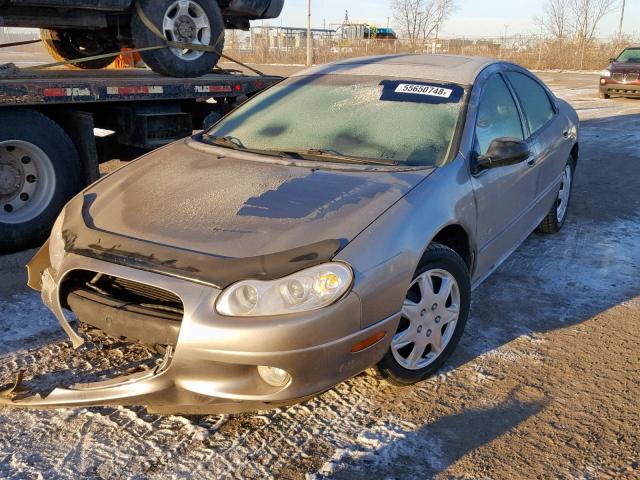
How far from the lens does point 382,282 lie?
258 cm

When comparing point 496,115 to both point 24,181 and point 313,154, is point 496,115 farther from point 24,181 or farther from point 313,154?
point 24,181

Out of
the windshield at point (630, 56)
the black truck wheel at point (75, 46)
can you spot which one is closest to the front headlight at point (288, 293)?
the black truck wheel at point (75, 46)

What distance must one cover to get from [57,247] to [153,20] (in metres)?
3.87

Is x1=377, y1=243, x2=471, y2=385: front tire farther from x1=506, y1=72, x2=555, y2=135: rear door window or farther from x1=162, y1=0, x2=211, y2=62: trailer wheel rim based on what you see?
x1=162, y1=0, x2=211, y2=62: trailer wheel rim

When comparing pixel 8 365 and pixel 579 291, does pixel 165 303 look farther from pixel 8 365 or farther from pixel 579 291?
pixel 579 291

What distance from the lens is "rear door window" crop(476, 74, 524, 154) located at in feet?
11.9

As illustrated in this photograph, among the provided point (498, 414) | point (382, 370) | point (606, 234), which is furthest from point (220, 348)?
point (606, 234)

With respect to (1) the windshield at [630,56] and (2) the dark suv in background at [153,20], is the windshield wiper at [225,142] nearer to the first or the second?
(2) the dark suv in background at [153,20]

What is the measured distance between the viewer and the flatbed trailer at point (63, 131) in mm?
4730

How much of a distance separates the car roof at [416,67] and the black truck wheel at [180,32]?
7.76 ft

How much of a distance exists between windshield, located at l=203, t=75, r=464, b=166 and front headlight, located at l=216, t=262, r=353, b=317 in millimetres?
1063

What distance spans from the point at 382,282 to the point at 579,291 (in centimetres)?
223

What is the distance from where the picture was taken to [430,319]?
120 inches

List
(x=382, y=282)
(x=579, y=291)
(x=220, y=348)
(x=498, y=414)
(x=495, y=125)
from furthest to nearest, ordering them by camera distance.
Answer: (x=579, y=291) < (x=495, y=125) < (x=498, y=414) < (x=382, y=282) < (x=220, y=348)
